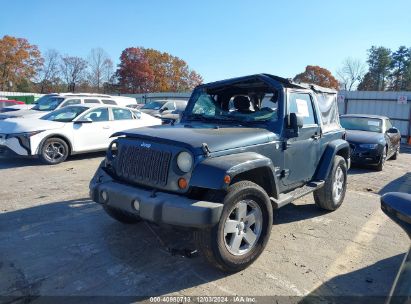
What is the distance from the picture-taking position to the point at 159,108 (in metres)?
21.1

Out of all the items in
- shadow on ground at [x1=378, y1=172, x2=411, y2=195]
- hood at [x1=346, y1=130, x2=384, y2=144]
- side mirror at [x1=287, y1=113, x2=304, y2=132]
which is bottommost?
shadow on ground at [x1=378, y1=172, x2=411, y2=195]

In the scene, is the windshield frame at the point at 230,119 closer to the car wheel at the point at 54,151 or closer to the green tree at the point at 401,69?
the car wheel at the point at 54,151

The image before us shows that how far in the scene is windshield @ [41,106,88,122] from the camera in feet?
32.3

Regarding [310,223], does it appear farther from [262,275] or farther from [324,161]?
[262,275]

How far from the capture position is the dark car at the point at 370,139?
32.1 feet

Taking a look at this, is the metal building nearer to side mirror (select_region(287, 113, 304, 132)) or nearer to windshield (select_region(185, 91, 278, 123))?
windshield (select_region(185, 91, 278, 123))

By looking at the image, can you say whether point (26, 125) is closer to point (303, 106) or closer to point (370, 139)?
point (303, 106)

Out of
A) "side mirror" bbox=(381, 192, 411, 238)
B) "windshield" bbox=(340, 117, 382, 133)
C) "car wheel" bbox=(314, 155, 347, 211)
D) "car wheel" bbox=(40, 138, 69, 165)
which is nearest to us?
"side mirror" bbox=(381, 192, 411, 238)

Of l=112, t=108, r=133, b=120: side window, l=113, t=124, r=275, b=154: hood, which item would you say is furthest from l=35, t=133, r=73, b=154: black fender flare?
l=113, t=124, r=275, b=154: hood

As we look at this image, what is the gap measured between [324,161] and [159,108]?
53.8 feet

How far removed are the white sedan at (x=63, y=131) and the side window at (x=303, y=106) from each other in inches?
224

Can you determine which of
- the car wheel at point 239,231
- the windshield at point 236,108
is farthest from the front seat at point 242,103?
the car wheel at point 239,231

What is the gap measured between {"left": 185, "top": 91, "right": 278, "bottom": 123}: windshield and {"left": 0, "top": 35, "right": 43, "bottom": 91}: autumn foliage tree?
6452cm

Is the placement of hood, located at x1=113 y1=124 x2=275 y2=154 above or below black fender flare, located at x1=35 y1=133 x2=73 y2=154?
above
